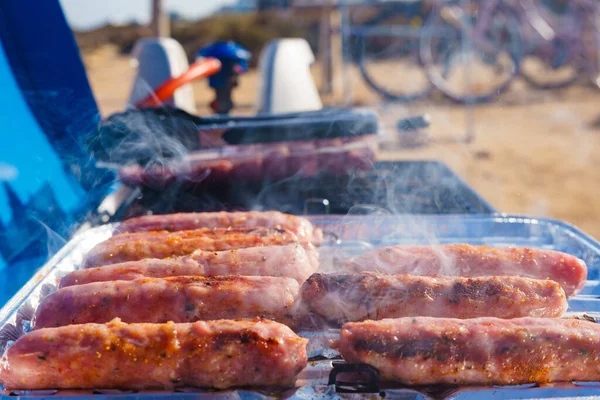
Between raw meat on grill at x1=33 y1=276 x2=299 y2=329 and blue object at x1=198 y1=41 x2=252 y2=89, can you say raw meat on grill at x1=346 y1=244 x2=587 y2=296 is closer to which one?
raw meat on grill at x1=33 y1=276 x2=299 y2=329

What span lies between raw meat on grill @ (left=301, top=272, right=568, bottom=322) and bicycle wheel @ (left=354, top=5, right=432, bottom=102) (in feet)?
34.8

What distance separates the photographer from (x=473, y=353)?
1.98 meters

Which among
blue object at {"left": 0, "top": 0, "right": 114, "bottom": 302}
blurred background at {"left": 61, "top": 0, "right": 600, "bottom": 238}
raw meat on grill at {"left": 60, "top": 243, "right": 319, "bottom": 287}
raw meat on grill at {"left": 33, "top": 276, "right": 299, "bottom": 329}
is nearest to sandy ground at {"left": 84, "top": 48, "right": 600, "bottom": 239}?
blurred background at {"left": 61, "top": 0, "right": 600, "bottom": 238}

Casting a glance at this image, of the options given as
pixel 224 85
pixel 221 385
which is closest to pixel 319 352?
pixel 221 385

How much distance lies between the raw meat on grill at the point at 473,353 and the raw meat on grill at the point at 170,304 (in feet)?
1.35

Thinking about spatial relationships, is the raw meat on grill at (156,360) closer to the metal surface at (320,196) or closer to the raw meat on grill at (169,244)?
the raw meat on grill at (169,244)

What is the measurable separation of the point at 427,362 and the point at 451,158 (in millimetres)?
8734

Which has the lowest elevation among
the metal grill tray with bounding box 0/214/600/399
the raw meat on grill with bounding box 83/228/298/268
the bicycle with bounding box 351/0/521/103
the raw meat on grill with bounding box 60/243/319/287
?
the bicycle with bounding box 351/0/521/103

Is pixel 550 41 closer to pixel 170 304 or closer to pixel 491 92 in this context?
pixel 491 92

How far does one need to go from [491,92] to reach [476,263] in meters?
12.7

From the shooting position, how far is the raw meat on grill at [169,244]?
279 centimetres

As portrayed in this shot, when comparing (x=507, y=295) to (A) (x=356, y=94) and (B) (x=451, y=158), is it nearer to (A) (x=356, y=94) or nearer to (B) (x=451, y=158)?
(B) (x=451, y=158)

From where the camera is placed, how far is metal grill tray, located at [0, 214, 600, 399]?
6.42ft

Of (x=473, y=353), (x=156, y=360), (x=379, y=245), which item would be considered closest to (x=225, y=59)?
(x=379, y=245)
